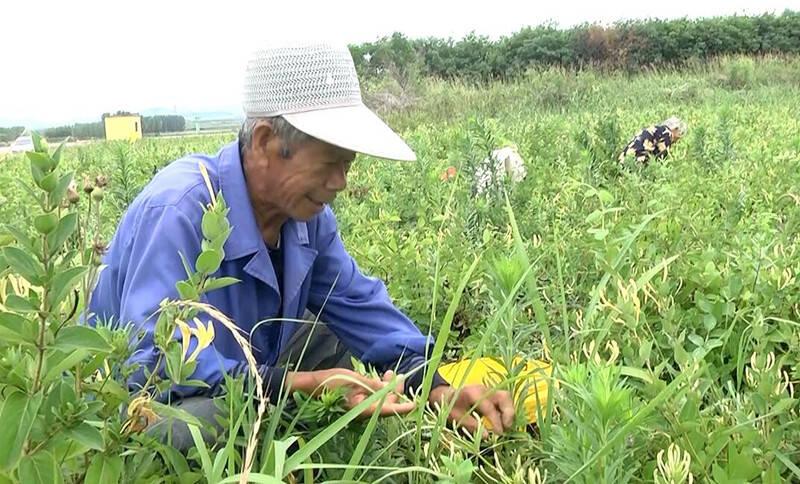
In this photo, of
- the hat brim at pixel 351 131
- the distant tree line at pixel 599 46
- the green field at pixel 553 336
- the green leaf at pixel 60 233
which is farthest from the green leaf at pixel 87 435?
the distant tree line at pixel 599 46

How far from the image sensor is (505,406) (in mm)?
1553

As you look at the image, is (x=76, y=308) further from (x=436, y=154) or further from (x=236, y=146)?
(x=436, y=154)

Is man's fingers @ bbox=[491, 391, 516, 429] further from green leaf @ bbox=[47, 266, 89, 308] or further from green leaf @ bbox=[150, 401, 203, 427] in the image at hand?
green leaf @ bbox=[47, 266, 89, 308]

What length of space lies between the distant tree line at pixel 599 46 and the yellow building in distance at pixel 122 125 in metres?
11.3

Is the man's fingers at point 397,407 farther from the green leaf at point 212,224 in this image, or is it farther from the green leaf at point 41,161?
the green leaf at point 41,161

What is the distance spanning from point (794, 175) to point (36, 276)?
9.78ft

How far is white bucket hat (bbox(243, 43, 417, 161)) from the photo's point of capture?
6.07ft

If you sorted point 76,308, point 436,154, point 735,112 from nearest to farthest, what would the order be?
point 76,308 → point 436,154 → point 735,112

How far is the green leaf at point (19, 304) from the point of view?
88 centimetres

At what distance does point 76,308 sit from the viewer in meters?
0.99

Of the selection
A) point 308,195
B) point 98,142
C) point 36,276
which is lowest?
point 98,142

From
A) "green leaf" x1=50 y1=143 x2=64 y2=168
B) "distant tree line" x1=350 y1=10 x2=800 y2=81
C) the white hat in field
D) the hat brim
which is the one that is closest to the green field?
"green leaf" x1=50 y1=143 x2=64 y2=168

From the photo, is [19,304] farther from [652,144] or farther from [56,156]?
[652,144]

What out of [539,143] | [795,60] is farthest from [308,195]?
[795,60]
